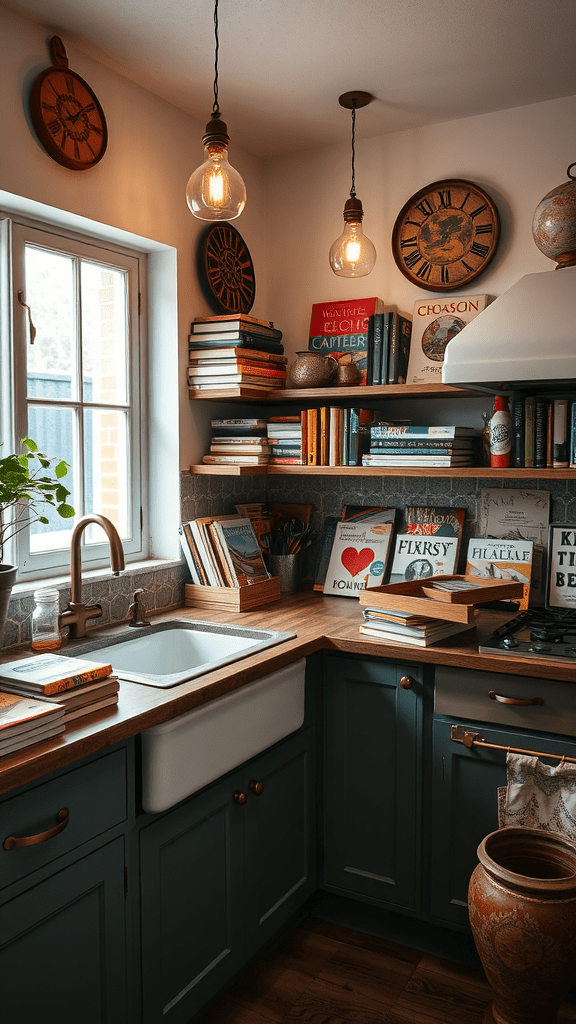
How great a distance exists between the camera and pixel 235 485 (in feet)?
10.1

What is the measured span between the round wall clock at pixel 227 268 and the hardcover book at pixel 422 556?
3.64ft

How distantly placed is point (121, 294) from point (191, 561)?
958 mm

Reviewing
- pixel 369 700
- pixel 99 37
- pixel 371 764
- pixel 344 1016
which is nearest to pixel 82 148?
pixel 99 37

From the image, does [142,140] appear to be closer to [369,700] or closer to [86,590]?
[86,590]

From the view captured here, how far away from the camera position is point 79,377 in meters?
2.48

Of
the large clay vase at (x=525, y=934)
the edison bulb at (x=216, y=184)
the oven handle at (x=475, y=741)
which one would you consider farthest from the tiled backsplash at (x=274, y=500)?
the large clay vase at (x=525, y=934)

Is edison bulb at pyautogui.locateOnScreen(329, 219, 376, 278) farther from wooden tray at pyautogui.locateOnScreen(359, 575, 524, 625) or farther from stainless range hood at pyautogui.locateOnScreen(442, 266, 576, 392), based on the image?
wooden tray at pyautogui.locateOnScreen(359, 575, 524, 625)

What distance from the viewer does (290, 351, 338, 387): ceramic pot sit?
2789mm

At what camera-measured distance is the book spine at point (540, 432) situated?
7.97ft

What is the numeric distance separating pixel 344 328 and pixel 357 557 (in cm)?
88

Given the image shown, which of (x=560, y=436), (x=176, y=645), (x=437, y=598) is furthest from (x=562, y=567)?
(x=176, y=645)

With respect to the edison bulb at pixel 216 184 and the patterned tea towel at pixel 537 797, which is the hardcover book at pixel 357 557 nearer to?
the patterned tea towel at pixel 537 797

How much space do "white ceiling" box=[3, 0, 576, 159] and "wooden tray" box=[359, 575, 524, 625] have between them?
1576 mm

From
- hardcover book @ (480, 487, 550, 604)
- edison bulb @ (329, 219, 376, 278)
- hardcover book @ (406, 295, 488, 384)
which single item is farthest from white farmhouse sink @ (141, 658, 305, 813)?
edison bulb @ (329, 219, 376, 278)
